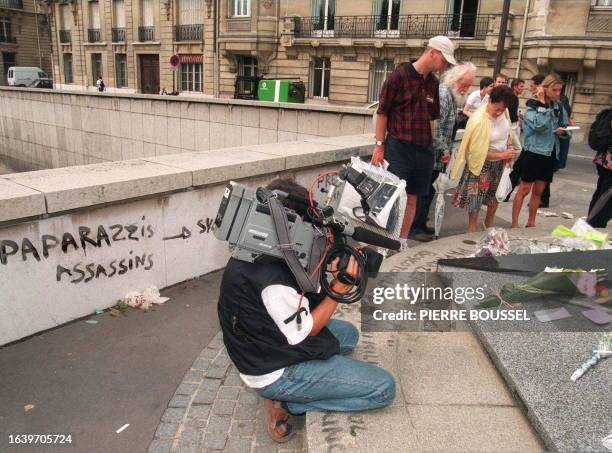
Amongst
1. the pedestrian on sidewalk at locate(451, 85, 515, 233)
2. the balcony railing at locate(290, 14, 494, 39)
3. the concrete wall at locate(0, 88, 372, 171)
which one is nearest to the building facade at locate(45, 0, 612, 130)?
the balcony railing at locate(290, 14, 494, 39)

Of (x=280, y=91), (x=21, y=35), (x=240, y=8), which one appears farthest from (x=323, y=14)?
(x=21, y=35)

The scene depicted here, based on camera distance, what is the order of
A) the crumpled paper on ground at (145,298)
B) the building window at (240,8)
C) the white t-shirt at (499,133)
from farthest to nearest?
1. the building window at (240,8)
2. the white t-shirt at (499,133)
3. the crumpled paper on ground at (145,298)

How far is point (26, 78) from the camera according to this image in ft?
124

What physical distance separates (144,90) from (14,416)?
116ft

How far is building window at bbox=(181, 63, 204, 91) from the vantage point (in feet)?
105

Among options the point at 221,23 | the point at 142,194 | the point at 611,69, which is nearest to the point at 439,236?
the point at 142,194

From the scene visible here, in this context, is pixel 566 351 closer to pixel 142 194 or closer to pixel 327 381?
pixel 327 381

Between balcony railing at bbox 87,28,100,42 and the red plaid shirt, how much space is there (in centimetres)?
3920

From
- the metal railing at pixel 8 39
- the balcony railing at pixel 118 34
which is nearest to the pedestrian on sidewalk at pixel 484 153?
the balcony railing at pixel 118 34

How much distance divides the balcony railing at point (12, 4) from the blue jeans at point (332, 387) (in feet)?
186

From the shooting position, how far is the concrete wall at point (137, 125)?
34.9 ft

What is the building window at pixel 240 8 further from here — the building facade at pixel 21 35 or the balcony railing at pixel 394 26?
the building facade at pixel 21 35

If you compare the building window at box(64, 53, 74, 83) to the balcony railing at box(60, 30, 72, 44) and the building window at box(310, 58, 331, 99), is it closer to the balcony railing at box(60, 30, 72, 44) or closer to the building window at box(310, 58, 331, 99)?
the balcony railing at box(60, 30, 72, 44)

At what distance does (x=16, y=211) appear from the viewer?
323 centimetres
